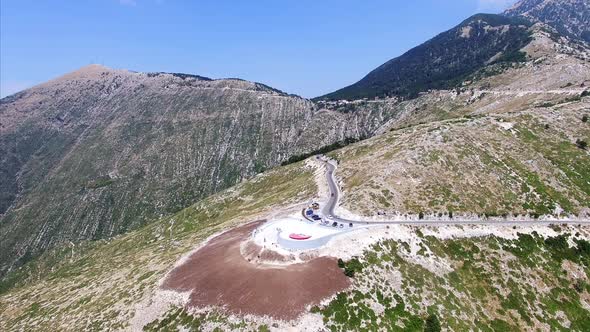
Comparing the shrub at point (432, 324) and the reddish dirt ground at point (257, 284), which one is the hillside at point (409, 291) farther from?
the reddish dirt ground at point (257, 284)

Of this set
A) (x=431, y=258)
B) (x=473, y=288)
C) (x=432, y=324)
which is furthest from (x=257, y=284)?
(x=473, y=288)

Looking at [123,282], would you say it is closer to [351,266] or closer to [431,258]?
[351,266]

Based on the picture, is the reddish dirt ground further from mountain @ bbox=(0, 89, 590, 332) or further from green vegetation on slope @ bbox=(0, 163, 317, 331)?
green vegetation on slope @ bbox=(0, 163, 317, 331)

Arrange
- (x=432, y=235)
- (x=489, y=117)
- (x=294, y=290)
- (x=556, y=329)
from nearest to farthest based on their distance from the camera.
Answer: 1. (x=294, y=290)
2. (x=556, y=329)
3. (x=432, y=235)
4. (x=489, y=117)

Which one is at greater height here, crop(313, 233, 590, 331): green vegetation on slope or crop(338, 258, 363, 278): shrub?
crop(338, 258, 363, 278): shrub

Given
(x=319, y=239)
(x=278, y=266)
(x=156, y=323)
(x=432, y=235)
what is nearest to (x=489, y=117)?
(x=432, y=235)

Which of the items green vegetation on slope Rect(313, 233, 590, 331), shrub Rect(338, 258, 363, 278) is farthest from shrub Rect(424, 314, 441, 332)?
shrub Rect(338, 258, 363, 278)

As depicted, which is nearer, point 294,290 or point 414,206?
point 294,290

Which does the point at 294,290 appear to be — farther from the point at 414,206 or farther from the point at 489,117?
the point at 489,117
